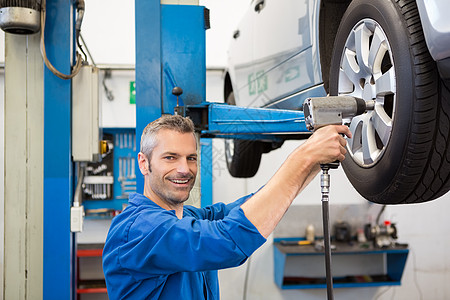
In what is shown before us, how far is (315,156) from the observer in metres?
0.96

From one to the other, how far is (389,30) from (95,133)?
52.3 inches

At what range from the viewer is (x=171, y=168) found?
4.02 ft

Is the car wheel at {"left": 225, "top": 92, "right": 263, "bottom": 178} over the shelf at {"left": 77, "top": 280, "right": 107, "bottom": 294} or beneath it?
over

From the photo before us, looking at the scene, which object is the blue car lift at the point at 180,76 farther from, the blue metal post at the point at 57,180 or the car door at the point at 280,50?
the blue metal post at the point at 57,180

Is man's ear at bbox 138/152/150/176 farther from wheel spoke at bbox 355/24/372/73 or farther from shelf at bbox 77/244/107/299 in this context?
shelf at bbox 77/244/107/299

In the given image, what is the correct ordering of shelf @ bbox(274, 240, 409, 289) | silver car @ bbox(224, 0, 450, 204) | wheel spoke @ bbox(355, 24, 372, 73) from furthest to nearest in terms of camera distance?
1. shelf @ bbox(274, 240, 409, 289)
2. wheel spoke @ bbox(355, 24, 372, 73)
3. silver car @ bbox(224, 0, 450, 204)

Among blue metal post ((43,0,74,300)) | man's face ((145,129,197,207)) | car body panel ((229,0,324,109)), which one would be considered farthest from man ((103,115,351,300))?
car body panel ((229,0,324,109))

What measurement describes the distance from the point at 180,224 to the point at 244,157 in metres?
2.24

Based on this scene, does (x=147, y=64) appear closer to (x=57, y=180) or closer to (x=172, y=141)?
(x=172, y=141)

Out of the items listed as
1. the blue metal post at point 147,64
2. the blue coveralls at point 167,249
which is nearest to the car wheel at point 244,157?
the blue metal post at point 147,64

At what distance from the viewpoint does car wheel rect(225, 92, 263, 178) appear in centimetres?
318

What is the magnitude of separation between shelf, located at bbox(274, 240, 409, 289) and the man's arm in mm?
3572

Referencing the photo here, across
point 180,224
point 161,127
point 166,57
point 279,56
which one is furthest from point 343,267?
point 180,224

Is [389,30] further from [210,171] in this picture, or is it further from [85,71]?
[210,171]
